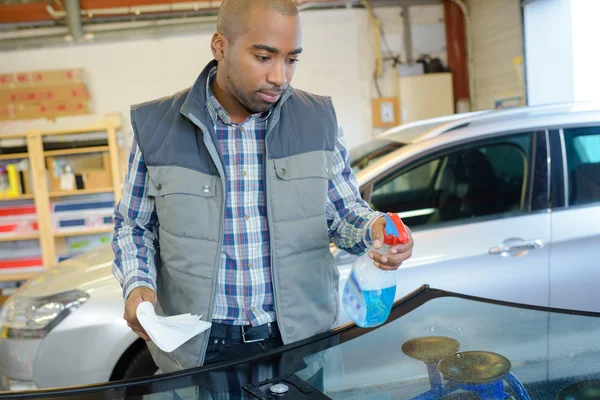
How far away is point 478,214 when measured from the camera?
270 centimetres

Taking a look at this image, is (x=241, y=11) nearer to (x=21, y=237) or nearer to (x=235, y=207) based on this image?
(x=235, y=207)

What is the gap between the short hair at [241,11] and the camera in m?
1.29

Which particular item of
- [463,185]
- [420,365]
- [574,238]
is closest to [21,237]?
[463,185]

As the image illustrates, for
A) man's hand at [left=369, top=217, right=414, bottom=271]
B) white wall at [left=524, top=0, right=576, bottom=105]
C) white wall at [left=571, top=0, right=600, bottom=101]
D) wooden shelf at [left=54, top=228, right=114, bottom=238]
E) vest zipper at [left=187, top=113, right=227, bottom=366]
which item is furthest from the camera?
wooden shelf at [left=54, top=228, right=114, bottom=238]

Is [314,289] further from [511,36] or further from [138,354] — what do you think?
[511,36]

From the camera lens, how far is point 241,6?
1314 mm

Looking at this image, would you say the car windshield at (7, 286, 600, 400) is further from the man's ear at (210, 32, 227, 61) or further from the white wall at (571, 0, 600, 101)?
the white wall at (571, 0, 600, 101)

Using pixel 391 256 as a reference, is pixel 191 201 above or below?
above

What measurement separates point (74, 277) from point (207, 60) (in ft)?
13.3

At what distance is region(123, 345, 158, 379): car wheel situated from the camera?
2.55 meters

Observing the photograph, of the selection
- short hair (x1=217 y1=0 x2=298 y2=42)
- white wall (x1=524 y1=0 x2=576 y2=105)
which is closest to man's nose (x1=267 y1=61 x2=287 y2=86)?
short hair (x1=217 y1=0 x2=298 y2=42)

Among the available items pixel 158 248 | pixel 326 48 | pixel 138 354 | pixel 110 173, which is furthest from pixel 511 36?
pixel 158 248

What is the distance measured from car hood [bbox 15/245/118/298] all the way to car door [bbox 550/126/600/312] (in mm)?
1915

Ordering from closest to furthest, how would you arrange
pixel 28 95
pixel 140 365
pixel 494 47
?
pixel 140 365 < pixel 28 95 < pixel 494 47
